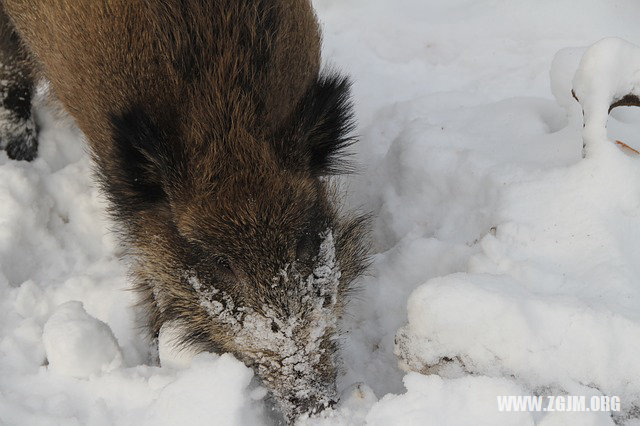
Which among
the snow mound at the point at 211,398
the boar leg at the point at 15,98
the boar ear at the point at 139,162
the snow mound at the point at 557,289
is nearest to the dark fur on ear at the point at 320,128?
the boar ear at the point at 139,162

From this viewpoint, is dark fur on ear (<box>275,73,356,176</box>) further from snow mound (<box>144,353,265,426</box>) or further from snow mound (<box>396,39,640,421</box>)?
snow mound (<box>144,353,265,426</box>)

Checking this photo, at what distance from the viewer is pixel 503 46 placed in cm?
351

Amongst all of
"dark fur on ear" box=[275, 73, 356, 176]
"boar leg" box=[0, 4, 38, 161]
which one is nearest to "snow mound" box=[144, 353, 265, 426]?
"dark fur on ear" box=[275, 73, 356, 176]

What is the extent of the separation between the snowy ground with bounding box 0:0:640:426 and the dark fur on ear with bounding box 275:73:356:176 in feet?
1.91

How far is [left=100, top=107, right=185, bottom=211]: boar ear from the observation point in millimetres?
1889

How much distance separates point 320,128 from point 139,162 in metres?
0.61

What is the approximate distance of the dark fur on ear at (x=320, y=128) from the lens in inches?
79.3

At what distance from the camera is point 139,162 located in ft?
6.45

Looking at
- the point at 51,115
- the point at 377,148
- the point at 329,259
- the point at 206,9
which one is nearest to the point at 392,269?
the point at 329,259

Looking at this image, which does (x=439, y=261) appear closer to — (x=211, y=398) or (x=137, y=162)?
(x=211, y=398)

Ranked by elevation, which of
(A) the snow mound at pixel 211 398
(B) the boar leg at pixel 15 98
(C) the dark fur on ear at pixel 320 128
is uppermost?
(C) the dark fur on ear at pixel 320 128

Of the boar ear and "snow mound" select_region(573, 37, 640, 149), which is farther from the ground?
"snow mound" select_region(573, 37, 640, 149)

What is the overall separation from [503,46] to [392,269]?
176 centimetres

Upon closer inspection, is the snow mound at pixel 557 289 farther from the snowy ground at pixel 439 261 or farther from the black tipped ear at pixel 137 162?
the black tipped ear at pixel 137 162
